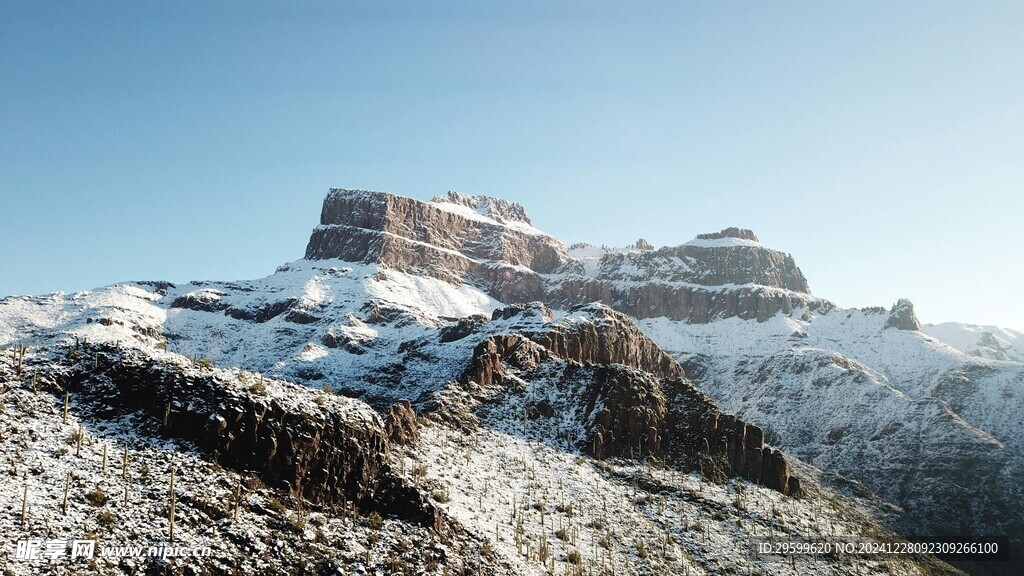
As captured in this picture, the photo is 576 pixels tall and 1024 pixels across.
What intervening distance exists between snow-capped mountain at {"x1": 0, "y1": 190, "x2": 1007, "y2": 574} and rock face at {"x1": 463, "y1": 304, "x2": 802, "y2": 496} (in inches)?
13.1

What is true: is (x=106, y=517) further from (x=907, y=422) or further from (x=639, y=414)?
(x=907, y=422)

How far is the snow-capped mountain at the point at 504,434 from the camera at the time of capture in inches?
1511

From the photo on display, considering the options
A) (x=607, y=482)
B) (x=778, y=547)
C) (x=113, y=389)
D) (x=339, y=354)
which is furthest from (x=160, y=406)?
(x=339, y=354)

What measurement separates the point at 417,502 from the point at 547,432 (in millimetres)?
40804

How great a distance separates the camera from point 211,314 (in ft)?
636

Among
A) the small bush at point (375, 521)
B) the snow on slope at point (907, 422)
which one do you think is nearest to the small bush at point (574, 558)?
the small bush at point (375, 521)

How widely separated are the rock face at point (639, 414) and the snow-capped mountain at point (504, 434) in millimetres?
332

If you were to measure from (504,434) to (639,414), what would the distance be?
18.1 meters

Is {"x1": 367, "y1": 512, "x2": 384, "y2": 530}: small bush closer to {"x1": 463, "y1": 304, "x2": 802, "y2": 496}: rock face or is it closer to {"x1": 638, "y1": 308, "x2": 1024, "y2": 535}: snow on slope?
{"x1": 463, "y1": 304, "x2": 802, "y2": 496}: rock face

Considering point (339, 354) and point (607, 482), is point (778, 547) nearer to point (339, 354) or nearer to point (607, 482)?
point (607, 482)

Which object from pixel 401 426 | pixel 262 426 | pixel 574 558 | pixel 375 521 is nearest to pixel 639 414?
pixel 401 426

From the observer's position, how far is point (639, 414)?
291 ft

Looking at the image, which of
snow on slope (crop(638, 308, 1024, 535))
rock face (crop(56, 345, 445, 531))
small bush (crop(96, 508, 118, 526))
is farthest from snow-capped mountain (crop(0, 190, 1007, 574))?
snow on slope (crop(638, 308, 1024, 535))

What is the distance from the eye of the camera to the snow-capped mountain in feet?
126
